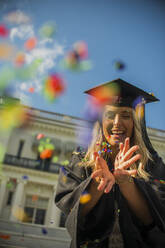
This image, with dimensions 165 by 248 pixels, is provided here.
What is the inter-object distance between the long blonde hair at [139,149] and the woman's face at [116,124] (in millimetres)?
64

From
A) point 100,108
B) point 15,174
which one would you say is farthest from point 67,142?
point 100,108

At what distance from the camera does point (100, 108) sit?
227 centimetres

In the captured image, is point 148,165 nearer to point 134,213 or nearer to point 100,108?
point 134,213

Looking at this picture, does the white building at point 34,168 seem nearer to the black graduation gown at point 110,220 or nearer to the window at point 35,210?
the window at point 35,210

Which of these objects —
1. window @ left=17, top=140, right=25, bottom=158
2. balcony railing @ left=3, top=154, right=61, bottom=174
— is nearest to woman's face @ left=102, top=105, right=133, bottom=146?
balcony railing @ left=3, top=154, right=61, bottom=174

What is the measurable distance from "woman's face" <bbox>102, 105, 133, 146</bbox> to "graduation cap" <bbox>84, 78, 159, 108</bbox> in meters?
0.11

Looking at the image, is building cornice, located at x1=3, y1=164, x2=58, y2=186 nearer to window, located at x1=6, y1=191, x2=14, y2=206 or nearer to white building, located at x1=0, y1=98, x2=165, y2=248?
white building, located at x1=0, y1=98, x2=165, y2=248

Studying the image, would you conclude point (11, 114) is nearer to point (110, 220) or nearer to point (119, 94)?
point (119, 94)

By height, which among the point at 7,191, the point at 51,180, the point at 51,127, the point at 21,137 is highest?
the point at 51,127

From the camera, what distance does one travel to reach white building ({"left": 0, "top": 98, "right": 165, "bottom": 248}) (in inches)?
785

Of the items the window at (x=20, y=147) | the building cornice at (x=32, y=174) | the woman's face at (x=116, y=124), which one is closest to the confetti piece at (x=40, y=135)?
the window at (x=20, y=147)

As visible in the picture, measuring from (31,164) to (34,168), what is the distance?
58 centimetres

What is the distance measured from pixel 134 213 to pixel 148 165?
52 cm

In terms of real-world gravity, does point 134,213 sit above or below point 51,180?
above
